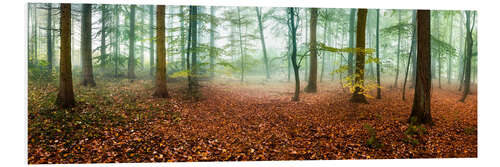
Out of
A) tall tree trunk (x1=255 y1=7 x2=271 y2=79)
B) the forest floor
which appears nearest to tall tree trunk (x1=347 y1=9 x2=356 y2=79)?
the forest floor

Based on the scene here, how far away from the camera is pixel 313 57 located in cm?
573

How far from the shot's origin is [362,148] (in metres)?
3.66

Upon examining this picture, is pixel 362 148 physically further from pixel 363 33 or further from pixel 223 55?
pixel 223 55

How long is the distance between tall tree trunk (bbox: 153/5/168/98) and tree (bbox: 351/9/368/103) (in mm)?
4601

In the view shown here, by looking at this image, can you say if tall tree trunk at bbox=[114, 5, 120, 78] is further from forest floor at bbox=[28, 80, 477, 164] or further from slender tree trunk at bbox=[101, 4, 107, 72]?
forest floor at bbox=[28, 80, 477, 164]

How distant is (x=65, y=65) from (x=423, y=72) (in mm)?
7043

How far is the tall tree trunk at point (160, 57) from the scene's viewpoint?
5062 mm

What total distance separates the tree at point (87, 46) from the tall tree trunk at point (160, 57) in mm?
1526

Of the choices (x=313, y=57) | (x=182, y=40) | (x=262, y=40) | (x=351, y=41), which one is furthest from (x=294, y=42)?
(x=182, y=40)

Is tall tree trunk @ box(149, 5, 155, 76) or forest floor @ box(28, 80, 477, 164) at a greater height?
tall tree trunk @ box(149, 5, 155, 76)

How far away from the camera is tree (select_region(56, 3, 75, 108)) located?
383 cm

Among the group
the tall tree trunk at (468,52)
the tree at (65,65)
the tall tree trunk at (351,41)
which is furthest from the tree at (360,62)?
the tree at (65,65)

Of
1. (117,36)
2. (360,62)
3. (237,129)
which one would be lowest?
(237,129)

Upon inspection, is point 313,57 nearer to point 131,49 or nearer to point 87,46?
point 131,49
